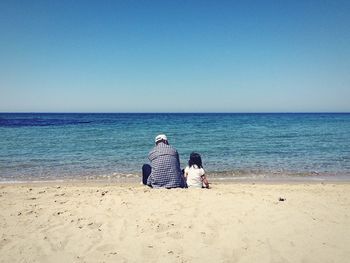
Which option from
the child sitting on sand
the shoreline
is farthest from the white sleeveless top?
the shoreline

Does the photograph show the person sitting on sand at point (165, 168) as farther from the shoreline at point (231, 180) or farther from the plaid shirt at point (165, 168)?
the shoreline at point (231, 180)

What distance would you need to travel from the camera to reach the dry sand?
14.5 feet

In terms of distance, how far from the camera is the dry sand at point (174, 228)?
4.43 m

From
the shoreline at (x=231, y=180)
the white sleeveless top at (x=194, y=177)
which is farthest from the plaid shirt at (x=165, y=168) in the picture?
the shoreline at (x=231, y=180)

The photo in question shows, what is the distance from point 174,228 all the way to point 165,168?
2.96m

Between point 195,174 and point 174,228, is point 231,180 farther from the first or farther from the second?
point 174,228

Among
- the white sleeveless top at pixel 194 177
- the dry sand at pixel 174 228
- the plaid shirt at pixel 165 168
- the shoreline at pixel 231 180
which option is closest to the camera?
the dry sand at pixel 174 228

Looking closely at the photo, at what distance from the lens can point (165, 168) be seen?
8039 millimetres

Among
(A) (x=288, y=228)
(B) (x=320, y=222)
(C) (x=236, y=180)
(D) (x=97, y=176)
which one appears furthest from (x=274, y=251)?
(D) (x=97, y=176)

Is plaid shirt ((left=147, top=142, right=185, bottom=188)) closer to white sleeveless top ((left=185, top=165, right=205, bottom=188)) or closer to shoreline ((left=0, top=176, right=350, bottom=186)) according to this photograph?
white sleeveless top ((left=185, top=165, right=205, bottom=188))

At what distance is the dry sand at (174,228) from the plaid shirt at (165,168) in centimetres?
99

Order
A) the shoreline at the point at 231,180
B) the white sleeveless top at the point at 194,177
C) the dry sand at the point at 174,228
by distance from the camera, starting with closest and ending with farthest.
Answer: the dry sand at the point at 174,228 → the white sleeveless top at the point at 194,177 → the shoreline at the point at 231,180

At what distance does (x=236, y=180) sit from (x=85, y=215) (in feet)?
22.4

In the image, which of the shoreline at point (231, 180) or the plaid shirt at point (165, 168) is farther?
the shoreline at point (231, 180)
